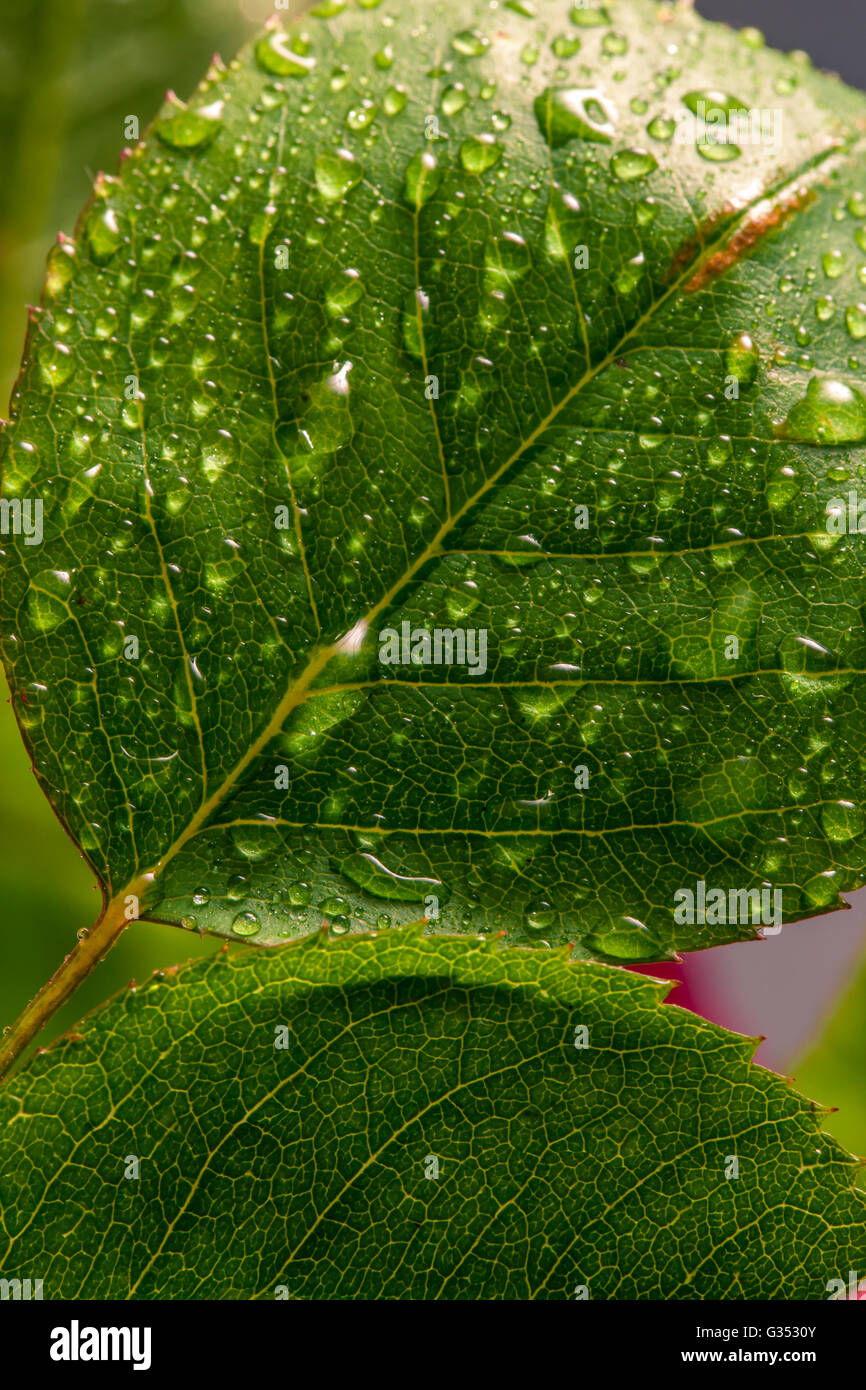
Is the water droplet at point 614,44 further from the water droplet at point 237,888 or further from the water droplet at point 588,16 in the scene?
the water droplet at point 237,888

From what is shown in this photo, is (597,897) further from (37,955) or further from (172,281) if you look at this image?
(37,955)

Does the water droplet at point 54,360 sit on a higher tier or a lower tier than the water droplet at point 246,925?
higher

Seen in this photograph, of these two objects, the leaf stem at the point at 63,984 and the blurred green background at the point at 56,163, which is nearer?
the leaf stem at the point at 63,984

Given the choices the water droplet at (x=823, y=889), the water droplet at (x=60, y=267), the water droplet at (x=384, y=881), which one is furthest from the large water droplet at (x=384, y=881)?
the water droplet at (x=60, y=267)

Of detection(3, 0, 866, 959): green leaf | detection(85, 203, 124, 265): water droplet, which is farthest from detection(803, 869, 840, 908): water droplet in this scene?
detection(85, 203, 124, 265): water droplet

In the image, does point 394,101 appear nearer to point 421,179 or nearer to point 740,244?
point 421,179

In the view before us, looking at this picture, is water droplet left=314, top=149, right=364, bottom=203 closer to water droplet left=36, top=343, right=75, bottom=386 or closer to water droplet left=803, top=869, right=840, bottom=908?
water droplet left=36, top=343, right=75, bottom=386

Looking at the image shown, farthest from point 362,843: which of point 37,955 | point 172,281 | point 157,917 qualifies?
point 37,955
